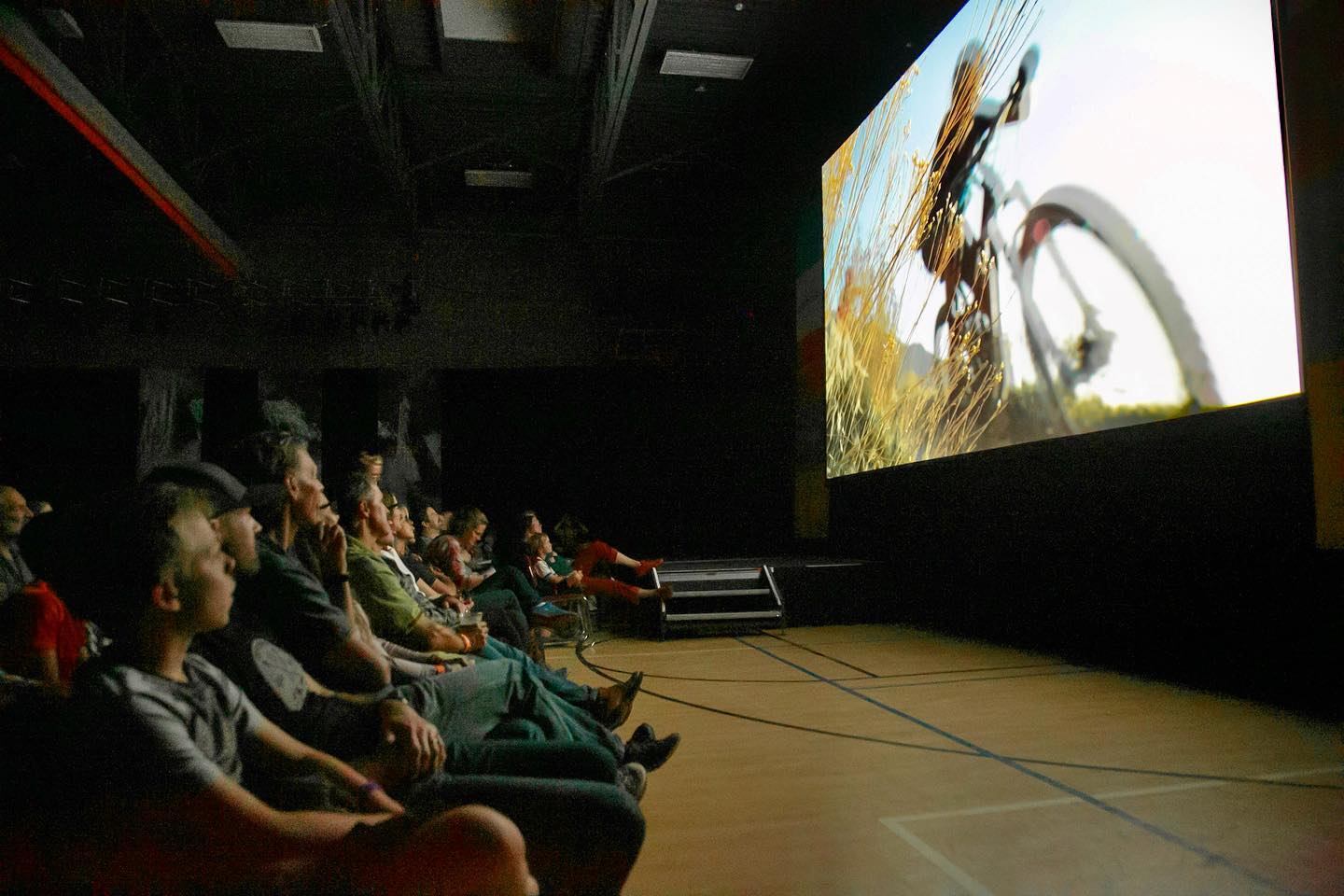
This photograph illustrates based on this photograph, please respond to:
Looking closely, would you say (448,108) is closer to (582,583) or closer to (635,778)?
(582,583)

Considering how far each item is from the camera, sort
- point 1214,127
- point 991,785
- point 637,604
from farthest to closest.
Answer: point 637,604
point 1214,127
point 991,785

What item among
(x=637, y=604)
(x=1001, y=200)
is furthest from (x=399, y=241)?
(x=1001, y=200)

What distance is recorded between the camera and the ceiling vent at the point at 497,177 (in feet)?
28.0

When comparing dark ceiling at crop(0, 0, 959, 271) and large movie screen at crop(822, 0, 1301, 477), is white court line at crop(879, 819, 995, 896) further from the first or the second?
dark ceiling at crop(0, 0, 959, 271)

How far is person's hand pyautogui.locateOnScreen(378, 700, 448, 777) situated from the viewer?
4.34ft

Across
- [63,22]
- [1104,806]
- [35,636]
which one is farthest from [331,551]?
[63,22]

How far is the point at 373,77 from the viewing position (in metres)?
5.94

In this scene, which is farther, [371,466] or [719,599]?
[719,599]

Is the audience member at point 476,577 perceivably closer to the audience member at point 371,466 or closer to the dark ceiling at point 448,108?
the audience member at point 371,466

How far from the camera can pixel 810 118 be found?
730cm

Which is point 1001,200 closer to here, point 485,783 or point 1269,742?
point 1269,742

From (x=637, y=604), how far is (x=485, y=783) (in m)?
4.70

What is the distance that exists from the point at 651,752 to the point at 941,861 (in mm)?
980

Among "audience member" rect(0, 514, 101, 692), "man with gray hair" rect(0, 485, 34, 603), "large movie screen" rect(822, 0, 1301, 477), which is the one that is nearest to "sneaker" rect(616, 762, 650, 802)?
"audience member" rect(0, 514, 101, 692)
